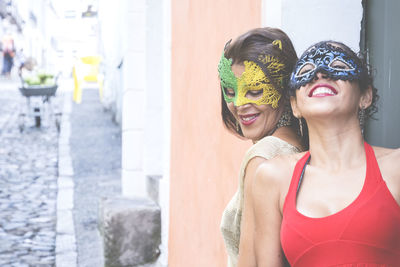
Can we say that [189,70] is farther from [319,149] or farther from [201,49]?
[319,149]

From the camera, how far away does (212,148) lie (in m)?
4.34

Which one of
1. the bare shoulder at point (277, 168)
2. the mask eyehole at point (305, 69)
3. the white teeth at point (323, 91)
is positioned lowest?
the bare shoulder at point (277, 168)

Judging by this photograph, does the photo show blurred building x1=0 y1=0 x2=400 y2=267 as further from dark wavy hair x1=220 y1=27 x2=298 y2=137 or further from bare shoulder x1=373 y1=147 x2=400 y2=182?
bare shoulder x1=373 y1=147 x2=400 y2=182

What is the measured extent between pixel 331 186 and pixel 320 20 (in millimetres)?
1330

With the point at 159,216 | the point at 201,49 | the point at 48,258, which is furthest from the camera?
the point at 48,258

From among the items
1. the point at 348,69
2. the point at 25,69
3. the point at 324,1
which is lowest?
the point at 25,69

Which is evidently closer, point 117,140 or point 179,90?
point 179,90

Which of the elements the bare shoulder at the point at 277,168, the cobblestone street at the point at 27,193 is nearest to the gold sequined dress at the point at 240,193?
the bare shoulder at the point at 277,168

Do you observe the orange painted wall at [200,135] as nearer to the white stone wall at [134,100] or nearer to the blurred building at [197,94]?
the blurred building at [197,94]

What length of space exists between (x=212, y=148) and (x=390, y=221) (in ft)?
9.34

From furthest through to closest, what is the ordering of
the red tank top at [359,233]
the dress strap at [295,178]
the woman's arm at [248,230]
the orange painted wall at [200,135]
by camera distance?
the orange painted wall at [200,135]
the woman's arm at [248,230]
the dress strap at [295,178]
the red tank top at [359,233]

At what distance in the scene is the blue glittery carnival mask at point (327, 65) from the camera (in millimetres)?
1686

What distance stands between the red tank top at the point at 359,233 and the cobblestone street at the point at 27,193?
5.30m

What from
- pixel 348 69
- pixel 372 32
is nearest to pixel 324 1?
pixel 372 32
